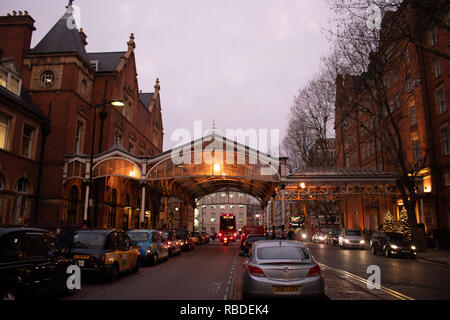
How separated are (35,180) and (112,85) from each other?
11.0 meters

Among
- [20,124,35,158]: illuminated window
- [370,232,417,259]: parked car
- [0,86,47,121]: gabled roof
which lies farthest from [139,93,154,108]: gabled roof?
[370,232,417,259]: parked car

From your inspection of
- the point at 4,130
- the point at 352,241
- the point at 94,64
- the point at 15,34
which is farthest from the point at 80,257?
the point at 94,64

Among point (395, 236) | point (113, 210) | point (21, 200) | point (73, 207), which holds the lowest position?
point (395, 236)

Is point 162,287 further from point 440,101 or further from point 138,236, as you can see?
point 440,101

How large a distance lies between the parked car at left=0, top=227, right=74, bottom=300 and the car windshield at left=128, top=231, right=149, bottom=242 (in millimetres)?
7784

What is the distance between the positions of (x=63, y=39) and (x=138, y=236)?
21.1 m

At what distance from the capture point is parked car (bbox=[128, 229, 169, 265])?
16.4 m

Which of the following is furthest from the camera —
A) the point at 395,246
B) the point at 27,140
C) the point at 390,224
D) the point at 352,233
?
the point at 390,224

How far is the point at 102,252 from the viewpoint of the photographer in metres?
11.1

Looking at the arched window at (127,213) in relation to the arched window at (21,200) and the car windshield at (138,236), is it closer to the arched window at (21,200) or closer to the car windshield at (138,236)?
the arched window at (21,200)

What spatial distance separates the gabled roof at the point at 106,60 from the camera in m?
34.9

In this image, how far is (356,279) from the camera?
41.2 feet

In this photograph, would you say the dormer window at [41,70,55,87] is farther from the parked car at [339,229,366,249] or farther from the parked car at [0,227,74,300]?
the parked car at [339,229,366,249]

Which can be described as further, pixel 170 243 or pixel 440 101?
pixel 440 101
